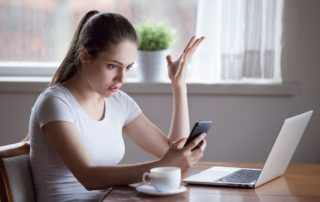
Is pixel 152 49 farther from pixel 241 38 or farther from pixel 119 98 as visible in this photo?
pixel 119 98

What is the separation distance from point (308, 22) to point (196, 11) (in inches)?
22.9

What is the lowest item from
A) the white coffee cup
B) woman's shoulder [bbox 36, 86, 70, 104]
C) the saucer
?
the saucer

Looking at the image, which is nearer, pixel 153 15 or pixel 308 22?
pixel 308 22

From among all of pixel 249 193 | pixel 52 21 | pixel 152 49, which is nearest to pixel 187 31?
pixel 152 49

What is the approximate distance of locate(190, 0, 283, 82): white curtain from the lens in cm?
312

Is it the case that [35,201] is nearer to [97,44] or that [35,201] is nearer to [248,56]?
[97,44]

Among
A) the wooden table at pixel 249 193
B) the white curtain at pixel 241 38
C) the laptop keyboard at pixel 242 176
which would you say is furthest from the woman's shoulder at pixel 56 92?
the white curtain at pixel 241 38

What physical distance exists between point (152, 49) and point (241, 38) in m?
0.44

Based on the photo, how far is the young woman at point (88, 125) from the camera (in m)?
1.87

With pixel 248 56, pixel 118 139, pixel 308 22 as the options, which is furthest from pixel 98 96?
pixel 308 22

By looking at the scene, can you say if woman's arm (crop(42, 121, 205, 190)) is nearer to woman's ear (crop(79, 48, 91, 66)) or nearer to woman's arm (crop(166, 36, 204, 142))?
woman's ear (crop(79, 48, 91, 66))

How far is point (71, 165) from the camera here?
190 centimetres

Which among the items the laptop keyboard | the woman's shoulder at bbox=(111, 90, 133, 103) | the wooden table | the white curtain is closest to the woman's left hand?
the woman's shoulder at bbox=(111, 90, 133, 103)

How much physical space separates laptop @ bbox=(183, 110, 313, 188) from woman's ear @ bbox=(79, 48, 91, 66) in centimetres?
50
